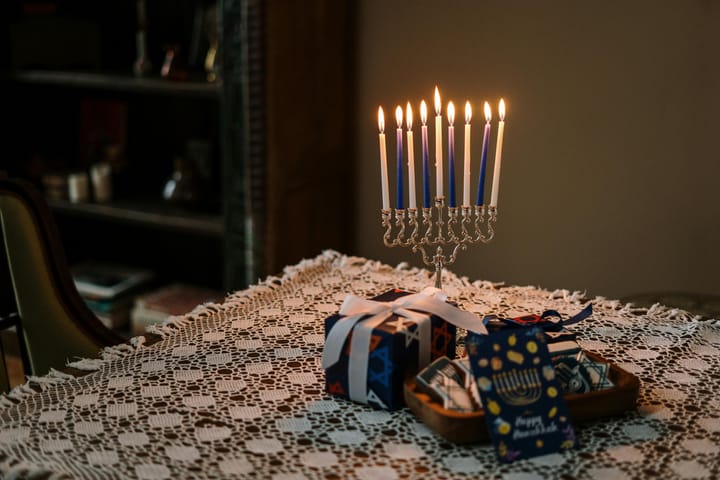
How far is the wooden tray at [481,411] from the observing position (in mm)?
1157

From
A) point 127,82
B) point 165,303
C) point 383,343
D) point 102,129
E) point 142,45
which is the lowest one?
point 165,303

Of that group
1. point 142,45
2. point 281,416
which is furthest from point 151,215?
point 281,416

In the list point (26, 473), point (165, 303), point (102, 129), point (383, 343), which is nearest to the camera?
point (26, 473)

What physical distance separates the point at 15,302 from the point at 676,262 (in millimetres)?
1684

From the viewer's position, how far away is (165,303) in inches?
121

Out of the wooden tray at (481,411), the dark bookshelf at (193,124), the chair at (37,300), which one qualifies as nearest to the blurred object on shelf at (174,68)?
the dark bookshelf at (193,124)

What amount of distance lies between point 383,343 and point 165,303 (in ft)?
6.35

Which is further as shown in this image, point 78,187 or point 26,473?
point 78,187

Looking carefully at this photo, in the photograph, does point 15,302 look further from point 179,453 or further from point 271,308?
point 179,453

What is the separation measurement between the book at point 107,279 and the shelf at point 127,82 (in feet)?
2.18

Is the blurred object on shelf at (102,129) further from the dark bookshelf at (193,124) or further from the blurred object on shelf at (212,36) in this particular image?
the blurred object on shelf at (212,36)

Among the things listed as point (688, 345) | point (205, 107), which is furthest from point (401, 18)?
point (688, 345)

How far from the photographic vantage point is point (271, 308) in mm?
1667

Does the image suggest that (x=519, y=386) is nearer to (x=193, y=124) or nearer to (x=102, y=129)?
(x=193, y=124)
